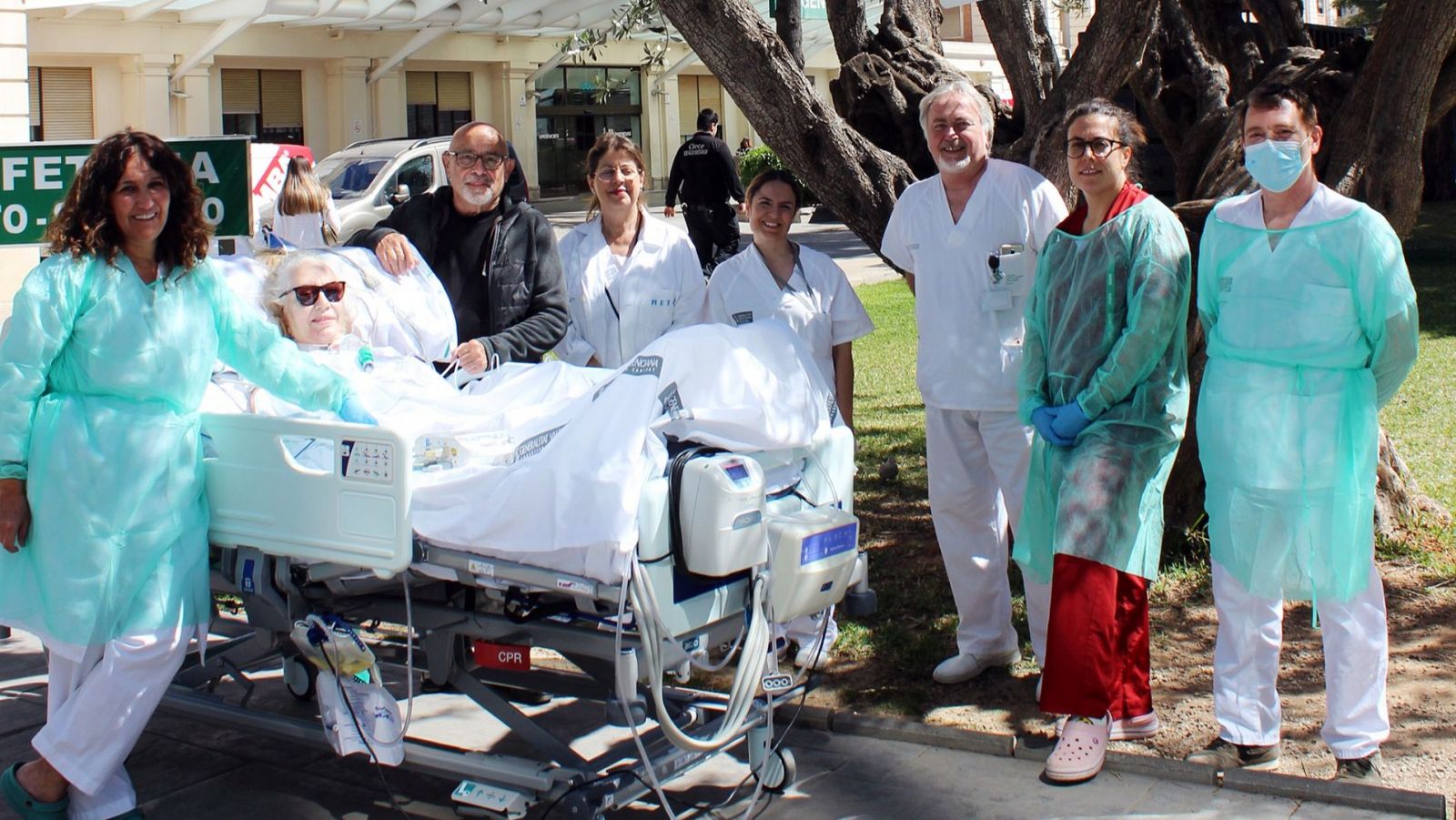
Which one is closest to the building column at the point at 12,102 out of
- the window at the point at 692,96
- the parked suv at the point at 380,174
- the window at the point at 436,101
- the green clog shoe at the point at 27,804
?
the parked suv at the point at 380,174

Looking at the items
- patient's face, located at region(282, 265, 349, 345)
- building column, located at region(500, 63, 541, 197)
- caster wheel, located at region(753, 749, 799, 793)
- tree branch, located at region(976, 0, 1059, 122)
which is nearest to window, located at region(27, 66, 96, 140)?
building column, located at region(500, 63, 541, 197)

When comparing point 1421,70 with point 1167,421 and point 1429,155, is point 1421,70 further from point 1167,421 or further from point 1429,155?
point 1429,155

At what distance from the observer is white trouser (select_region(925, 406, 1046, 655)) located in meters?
5.38

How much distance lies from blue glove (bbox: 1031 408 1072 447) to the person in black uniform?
325 inches

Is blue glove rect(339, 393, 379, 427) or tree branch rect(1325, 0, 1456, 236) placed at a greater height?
tree branch rect(1325, 0, 1456, 236)

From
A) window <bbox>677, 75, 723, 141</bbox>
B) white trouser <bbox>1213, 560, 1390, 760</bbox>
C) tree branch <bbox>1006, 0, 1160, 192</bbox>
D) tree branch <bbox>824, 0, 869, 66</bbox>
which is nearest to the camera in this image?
white trouser <bbox>1213, 560, 1390, 760</bbox>

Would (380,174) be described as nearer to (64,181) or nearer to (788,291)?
(64,181)

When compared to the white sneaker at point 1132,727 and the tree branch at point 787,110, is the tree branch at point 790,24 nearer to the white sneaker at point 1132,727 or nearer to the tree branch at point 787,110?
the tree branch at point 787,110

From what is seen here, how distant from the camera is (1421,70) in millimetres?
5957

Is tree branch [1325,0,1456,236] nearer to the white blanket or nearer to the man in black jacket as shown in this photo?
the white blanket

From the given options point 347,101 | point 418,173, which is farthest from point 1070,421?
point 347,101

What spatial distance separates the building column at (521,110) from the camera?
35562 mm

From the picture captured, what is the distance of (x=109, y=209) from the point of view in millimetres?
4418

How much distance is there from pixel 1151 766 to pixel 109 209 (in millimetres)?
3431
